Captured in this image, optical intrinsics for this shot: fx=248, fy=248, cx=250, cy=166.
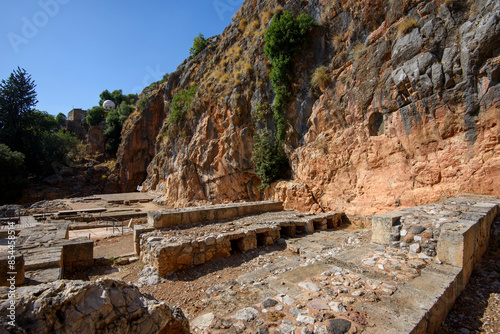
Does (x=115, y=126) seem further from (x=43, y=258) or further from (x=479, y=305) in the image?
(x=479, y=305)

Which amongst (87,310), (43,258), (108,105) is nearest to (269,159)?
(43,258)

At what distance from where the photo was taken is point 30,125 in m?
30.3

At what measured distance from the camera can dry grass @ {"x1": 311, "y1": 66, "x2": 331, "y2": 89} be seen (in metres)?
10.7

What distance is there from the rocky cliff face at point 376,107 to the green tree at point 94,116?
110 feet

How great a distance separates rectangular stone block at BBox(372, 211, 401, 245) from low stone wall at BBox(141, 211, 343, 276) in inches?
102

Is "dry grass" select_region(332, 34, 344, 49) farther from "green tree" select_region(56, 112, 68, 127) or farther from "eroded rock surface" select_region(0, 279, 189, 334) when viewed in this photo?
"green tree" select_region(56, 112, 68, 127)

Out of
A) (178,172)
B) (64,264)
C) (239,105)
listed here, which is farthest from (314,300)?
(178,172)

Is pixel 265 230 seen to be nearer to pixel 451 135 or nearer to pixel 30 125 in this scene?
pixel 451 135

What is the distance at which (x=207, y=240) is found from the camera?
A: 219 inches

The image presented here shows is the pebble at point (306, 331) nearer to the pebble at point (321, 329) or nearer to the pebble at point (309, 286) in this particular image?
the pebble at point (321, 329)

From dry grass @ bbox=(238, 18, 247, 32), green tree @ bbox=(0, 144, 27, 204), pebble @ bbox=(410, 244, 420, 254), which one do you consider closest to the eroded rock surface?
pebble @ bbox=(410, 244, 420, 254)

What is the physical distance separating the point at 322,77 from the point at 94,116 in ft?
139

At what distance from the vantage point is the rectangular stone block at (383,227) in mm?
4676

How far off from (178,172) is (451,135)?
19.0 meters
